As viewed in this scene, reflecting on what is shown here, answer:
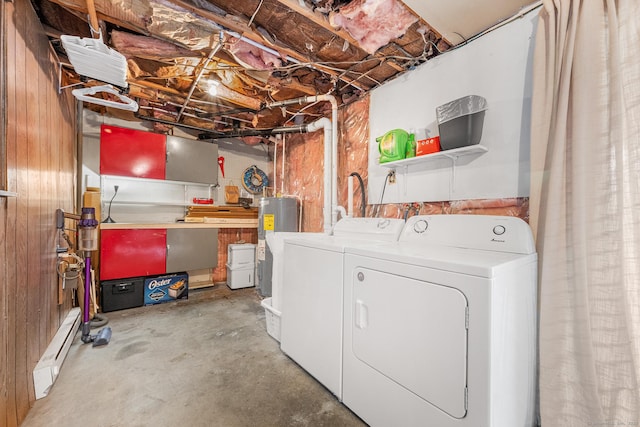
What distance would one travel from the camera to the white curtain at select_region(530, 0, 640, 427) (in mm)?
1076

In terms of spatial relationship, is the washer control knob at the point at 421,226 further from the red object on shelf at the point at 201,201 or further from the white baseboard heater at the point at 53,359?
the red object on shelf at the point at 201,201

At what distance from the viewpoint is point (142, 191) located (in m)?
3.44

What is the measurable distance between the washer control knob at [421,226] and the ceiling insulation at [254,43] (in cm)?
128

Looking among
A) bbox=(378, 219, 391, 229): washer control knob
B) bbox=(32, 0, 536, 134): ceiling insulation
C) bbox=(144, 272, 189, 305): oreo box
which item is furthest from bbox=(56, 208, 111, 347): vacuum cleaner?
bbox=(378, 219, 391, 229): washer control knob

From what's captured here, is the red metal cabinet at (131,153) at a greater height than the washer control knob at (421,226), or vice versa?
the red metal cabinet at (131,153)

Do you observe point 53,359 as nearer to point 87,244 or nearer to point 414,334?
point 87,244

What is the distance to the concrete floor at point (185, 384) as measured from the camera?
1.37m

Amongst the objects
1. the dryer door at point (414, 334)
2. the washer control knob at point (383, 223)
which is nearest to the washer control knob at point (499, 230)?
the dryer door at point (414, 334)

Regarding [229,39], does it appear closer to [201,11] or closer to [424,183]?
[201,11]

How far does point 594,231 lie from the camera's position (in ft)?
3.72

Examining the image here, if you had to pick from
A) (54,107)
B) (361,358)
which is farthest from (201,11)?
(361,358)

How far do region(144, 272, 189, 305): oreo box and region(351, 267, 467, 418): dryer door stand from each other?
264 centimetres

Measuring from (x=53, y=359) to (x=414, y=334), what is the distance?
2.15m

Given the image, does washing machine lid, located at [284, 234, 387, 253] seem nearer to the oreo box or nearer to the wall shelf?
the wall shelf
